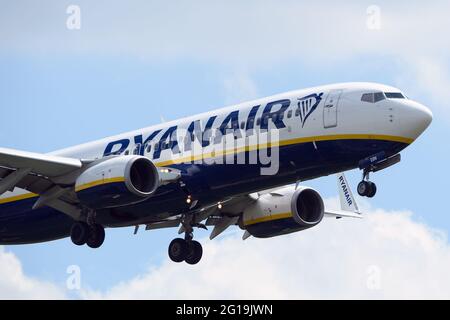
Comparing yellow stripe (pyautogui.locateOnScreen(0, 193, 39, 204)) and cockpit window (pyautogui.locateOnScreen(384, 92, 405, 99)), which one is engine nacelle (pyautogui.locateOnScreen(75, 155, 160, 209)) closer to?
yellow stripe (pyautogui.locateOnScreen(0, 193, 39, 204))

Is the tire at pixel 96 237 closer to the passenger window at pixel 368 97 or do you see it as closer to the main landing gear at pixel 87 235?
the main landing gear at pixel 87 235

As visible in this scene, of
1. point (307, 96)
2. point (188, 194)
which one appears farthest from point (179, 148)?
point (307, 96)

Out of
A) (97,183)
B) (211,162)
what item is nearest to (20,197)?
(97,183)

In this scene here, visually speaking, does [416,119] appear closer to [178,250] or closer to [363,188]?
[363,188]

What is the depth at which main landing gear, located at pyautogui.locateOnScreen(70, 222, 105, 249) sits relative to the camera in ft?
165

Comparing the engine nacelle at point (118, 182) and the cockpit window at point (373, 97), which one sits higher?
the cockpit window at point (373, 97)

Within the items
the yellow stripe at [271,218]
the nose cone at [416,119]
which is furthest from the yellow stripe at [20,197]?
the nose cone at [416,119]

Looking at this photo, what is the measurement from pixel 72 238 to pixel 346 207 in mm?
13974

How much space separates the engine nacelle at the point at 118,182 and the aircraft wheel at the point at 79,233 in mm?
2072

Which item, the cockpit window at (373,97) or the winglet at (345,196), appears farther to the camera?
the winglet at (345,196)

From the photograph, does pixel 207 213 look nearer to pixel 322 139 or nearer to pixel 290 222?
pixel 290 222

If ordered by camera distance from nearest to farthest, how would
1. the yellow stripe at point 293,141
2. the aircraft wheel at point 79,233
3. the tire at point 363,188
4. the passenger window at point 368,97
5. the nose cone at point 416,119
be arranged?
the nose cone at point 416,119
the yellow stripe at point 293,141
the tire at point 363,188
the passenger window at point 368,97
the aircraft wheel at point 79,233

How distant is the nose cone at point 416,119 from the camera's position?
46.0 metres

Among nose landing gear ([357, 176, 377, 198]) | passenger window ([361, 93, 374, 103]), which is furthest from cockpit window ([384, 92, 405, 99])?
nose landing gear ([357, 176, 377, 198])
